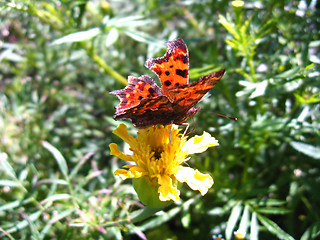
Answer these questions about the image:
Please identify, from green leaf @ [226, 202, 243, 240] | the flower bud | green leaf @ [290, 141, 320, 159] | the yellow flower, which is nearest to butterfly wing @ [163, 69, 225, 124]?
the yellow flower

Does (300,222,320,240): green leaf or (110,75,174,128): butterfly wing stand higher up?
(110,75,174,128): butterfly wing

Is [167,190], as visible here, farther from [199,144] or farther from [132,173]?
[199,144]

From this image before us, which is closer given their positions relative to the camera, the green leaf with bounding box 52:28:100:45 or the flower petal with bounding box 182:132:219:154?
the flower petal with bounding box 182:132:219:154

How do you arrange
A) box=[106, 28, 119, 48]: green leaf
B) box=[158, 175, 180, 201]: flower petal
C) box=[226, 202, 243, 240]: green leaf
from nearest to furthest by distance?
box=[158, 175, 180, 201]: flower petal → box=[226, 202, 243, 240]: green leaf → box=[106, 28, 119, 48]: green leaf

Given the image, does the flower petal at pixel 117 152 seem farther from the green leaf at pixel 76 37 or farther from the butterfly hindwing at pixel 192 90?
the green leaf at pixel 76 37

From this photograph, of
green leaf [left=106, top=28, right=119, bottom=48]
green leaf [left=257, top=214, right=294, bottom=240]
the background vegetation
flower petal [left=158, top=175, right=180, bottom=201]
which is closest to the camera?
flower petal [left=158, top=175, right=180, bottom=201]

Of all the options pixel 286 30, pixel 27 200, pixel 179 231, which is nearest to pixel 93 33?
pixel 27 200

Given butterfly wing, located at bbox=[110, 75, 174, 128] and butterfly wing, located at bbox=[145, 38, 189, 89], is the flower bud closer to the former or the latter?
butterfly wing, located at bbox=[110, 75, 174, 128]

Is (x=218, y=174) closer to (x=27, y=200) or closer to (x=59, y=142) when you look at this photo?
(x=27, y=200)
